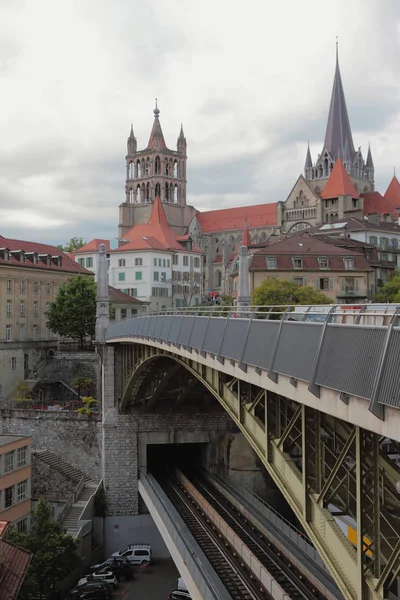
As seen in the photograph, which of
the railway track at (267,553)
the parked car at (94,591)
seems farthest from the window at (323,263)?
the parked car at (94,591)

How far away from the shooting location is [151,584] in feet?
123

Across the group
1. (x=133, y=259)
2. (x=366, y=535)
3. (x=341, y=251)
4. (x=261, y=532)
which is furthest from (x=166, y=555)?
(x=133, y=259)

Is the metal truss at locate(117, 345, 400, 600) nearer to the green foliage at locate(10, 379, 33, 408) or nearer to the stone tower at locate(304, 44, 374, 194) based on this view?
the green foliage at locate(10, 379, 33, 408)

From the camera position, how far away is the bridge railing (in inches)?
372

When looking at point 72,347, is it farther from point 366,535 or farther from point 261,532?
point 366,535

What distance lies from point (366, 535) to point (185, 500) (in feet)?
84.6

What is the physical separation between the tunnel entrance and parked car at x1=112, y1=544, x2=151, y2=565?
558 centimetres

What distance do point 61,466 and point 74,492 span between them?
5173mm

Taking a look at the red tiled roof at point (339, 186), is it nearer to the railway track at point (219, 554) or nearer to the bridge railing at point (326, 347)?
the railway track at point (219, 554)

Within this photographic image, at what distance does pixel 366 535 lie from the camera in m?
12.2

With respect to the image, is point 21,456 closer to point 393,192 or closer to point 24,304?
point 24,304

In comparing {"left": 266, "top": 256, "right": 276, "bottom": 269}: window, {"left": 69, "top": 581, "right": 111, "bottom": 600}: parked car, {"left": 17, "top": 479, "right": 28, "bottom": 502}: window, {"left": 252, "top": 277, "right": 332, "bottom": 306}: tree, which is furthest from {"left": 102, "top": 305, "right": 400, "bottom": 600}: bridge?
{"left": 266, "top": 256, "right": 276, "bottom": 269}: window

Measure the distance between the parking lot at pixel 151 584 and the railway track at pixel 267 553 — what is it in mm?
4695

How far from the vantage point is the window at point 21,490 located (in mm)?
41281
